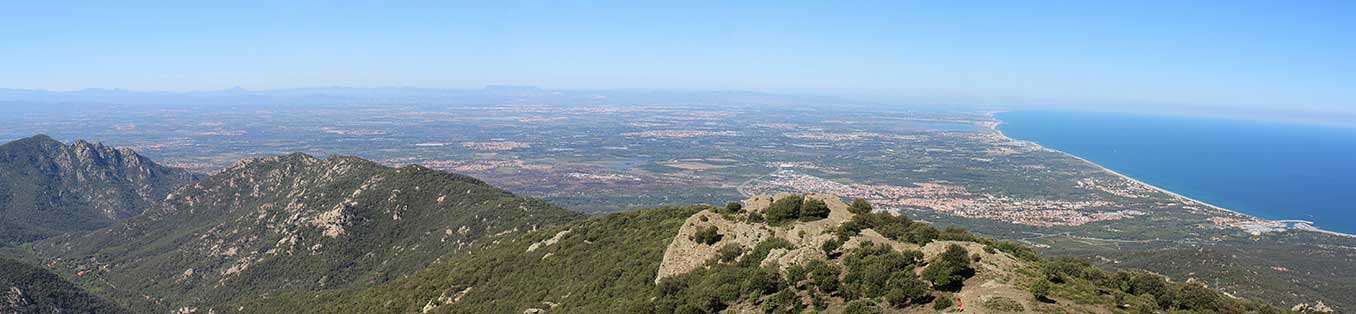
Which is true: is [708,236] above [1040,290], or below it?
below

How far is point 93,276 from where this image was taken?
354 feet

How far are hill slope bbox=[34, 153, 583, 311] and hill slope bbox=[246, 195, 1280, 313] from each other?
29651 mm

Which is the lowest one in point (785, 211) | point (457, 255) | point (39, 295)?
point (39, 295)

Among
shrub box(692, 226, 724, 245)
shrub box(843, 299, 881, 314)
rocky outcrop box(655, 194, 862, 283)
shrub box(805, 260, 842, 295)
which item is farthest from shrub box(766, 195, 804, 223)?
shrub box(843, 299, 881, 314)

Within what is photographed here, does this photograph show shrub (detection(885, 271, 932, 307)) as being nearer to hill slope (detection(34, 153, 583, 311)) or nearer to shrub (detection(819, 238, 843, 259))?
shrub (detection(819, 238, 843, 259))

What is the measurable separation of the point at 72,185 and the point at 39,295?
101 meters

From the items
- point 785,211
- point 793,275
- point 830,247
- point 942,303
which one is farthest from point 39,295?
point 942,303

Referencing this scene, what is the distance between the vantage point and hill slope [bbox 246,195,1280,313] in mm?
29391

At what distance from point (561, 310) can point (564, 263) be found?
1136 cm

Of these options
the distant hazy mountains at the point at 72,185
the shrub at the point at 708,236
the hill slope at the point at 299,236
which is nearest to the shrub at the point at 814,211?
the shrub at the point at 708,236

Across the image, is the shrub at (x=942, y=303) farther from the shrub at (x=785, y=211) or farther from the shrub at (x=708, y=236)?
the shrub at (x=708, y=236)

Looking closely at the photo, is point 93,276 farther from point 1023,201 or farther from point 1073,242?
point 1023,201

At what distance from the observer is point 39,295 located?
287 ft

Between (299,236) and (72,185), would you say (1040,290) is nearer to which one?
(299,236)
